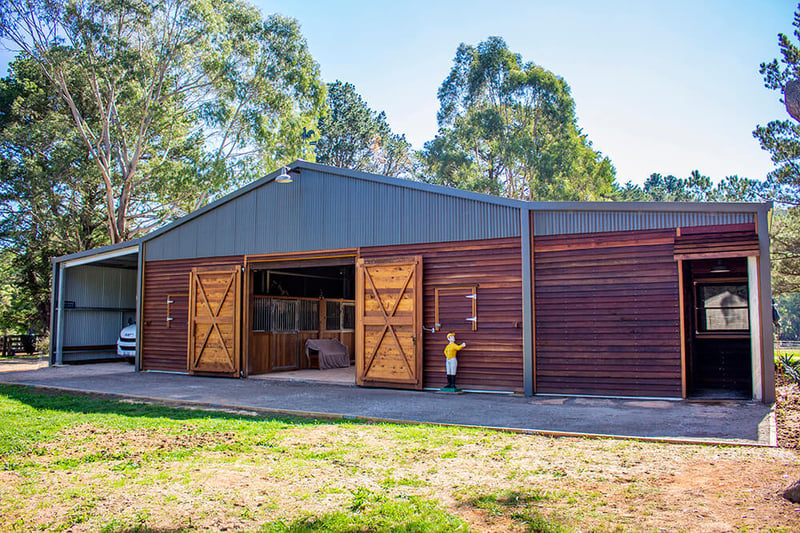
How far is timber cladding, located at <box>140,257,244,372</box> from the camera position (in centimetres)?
1469

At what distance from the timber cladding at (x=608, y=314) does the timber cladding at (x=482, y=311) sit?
40cm

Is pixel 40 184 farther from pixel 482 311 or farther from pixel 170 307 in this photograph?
pixel 482 311

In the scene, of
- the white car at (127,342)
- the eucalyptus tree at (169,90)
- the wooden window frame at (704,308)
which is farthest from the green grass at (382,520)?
the eucalyptus tree at (169,90)

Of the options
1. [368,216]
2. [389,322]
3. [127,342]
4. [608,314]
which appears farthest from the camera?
[127,342]

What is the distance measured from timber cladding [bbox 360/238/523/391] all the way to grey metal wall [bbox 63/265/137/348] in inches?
467

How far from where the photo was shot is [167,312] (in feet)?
49.1

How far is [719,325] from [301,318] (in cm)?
1003

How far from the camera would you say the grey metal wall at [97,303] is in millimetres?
17922

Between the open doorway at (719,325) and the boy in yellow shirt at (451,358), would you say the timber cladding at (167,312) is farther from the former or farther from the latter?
the open doorway at (719,325)

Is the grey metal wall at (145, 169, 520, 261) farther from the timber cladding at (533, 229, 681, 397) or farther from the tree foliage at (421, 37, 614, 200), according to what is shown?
the tree foliage at (421, 37, 614, 200)

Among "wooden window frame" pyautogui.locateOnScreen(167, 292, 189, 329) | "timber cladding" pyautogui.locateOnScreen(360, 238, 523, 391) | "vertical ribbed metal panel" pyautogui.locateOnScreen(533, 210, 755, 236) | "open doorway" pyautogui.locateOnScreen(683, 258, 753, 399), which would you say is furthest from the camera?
"wooden window frame" pyautogui.locateOnScreen(167, 292, 189, 329)

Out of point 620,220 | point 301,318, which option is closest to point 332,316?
point 301,318

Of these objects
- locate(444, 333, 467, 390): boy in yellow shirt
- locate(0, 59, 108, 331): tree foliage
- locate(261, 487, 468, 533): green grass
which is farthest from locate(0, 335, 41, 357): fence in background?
locate(261, 487, 468, 533): green grass

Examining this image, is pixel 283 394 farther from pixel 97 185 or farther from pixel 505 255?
pixel 97 185
